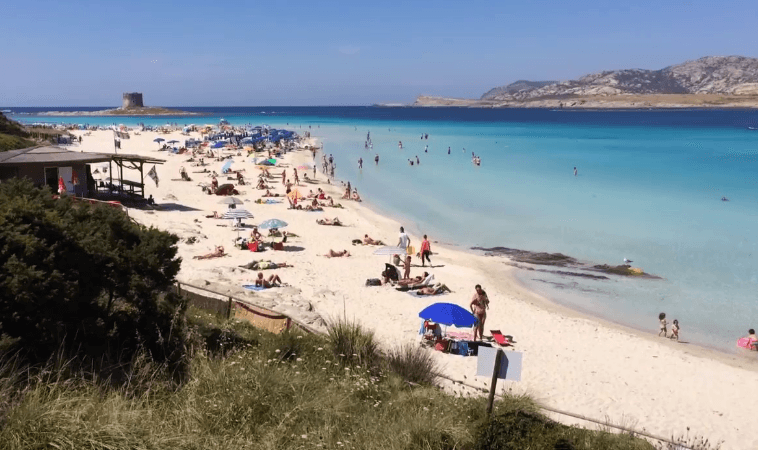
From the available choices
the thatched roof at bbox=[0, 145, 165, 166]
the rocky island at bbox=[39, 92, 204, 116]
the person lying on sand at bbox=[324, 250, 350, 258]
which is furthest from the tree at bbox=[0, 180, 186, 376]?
the rocky island at bbox=[39, 92, 204, 116]

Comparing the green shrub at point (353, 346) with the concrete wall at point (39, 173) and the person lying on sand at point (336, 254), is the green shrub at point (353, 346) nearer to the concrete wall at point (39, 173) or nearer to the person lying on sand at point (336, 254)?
the person lying on sand at point (336, 254)

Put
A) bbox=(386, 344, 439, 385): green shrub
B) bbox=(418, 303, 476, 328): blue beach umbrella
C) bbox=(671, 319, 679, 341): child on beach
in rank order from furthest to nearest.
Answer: bbox=(671, 319, 679, 341): child on beach
bbox=(418, 303, 476, 328): blue beach umbrella
bbox=(386, 344, 439, 385): green shrub

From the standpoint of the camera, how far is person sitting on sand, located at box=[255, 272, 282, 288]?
14492 mm

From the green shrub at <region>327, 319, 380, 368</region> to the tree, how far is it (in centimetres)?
185

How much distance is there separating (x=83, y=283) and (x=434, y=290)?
9.76 m

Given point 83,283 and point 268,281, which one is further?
point 268,281

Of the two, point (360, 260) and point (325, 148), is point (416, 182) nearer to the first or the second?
point (360, 260)

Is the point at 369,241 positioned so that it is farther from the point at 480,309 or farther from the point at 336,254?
the point at 480,309

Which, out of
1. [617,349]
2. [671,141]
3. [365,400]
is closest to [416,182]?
[617,349]

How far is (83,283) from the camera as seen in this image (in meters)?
6.68

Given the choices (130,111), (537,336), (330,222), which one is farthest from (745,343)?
(130,111)

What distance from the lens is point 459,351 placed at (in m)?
11.3

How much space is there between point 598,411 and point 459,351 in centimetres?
277

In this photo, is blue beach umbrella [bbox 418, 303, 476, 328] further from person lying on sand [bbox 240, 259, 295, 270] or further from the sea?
person lying on sand [bbox 240, 259, 295, 270]
